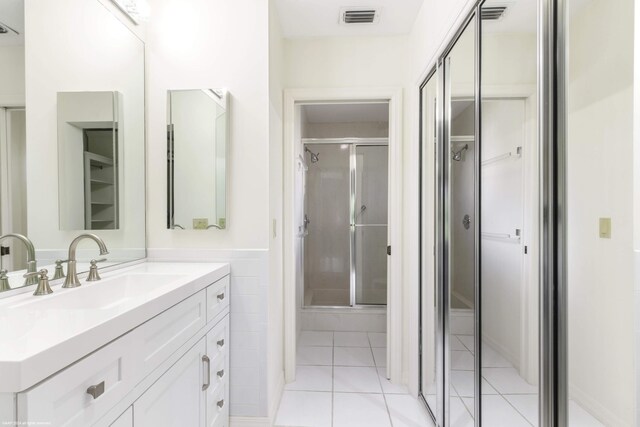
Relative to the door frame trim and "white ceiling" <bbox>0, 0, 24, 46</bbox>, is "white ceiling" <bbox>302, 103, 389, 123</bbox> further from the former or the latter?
"white ceiling" <bbox>0, 0, 24, 46</bbox>

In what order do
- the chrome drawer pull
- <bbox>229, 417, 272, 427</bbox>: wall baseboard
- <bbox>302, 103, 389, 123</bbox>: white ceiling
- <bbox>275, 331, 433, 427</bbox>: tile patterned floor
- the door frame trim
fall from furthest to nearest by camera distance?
<bbox>302, 103, 389, 123</bbox>: white ceiling → the door frame trim → <bbox>275, 331, 433, 427</bbox>: tile patterned floor → <bbox>229, 417, 272, 427</bbox>: wall baseboard → the chrome drawer pull

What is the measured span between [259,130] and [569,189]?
1.41 m

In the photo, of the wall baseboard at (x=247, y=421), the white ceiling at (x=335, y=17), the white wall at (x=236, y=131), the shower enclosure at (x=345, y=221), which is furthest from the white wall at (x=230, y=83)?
the shower enclosure at (x=345, y=221)

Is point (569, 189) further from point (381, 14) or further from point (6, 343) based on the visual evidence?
point (381, 14)

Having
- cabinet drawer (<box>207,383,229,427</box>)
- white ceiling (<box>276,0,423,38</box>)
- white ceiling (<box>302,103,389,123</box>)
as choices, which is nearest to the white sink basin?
cabinet drawer (<box>207,383,229,427</box>)

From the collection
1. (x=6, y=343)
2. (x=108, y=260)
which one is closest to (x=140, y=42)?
(x=108, y=260)

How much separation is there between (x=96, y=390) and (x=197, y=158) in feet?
4.04

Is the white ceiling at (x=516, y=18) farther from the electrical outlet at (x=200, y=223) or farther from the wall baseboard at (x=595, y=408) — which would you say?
the electrical outlet at (x=200, y=223)

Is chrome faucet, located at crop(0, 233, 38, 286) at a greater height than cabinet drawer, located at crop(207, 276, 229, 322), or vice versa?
chrome faucet, located at crop(0, 233, 38, 286)

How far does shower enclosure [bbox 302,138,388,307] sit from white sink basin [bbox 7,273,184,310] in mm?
2351

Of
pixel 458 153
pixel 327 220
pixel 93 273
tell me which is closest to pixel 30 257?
pixel 93 273

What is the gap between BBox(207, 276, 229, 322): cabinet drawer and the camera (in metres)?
1.46

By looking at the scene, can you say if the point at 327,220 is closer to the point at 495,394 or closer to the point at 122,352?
the point at 495,394

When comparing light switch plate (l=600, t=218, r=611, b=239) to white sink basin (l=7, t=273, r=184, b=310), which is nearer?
light switch plate (l=600, t=218, r=611, b=239)
